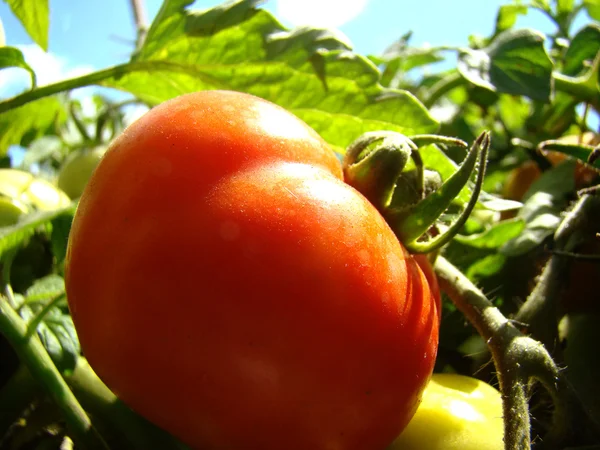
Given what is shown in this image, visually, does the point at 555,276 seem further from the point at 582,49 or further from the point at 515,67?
the point at 582,49

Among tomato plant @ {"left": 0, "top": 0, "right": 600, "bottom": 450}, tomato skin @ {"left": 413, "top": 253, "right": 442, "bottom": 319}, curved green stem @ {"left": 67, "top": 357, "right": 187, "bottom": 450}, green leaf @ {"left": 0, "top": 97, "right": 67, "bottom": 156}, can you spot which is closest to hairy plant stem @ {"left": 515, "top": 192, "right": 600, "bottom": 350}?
tomato plant @ {"left": 0, "top": 0, "right": 600, "bottom": 450}

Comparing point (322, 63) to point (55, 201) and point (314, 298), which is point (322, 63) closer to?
point (314, 298)

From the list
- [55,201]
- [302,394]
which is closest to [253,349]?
[302,394]

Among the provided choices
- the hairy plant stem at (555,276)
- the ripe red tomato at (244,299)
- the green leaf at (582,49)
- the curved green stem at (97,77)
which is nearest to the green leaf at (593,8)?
the green leaf at (582,49)

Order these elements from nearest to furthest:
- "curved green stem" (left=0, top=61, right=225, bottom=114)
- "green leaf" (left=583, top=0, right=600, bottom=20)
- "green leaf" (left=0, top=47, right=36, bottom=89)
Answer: "green leaf" (left=0, top=47, right=36, bottom=89), "curved green stem" (left=0, top=61, right=225, bottom=114), "green leaf" (left=583, top=0, right=600, bottom=20)

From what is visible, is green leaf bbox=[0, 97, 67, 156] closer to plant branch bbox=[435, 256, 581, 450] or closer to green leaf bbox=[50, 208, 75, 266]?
green leaf bbox=[50, 208, 75, 266]

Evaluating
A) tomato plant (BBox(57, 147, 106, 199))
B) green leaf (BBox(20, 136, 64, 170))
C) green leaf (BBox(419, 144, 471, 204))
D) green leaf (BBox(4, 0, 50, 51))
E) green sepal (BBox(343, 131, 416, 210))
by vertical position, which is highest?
green leaf (BBox(4, 0, 50, 51))
